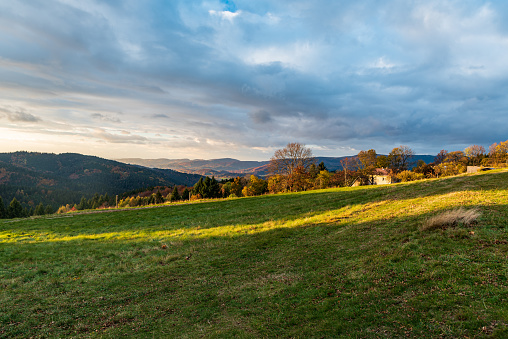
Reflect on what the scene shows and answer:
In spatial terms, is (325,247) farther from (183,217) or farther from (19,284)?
(183,217)

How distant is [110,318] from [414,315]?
898cm

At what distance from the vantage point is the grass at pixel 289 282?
564 centimetres

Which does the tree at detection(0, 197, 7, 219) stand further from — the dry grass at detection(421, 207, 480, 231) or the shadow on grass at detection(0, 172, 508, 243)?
the dry grass at detection(421, 207, 480, 231)

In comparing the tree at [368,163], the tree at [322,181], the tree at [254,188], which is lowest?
the tree at [254,188]

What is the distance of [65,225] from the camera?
26891 mm

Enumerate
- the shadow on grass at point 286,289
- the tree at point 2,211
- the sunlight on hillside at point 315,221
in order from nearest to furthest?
1. the shadow on grass at point 286,289
2. the sunlight on hillside at point 315,221
3. the tree at point 2,211

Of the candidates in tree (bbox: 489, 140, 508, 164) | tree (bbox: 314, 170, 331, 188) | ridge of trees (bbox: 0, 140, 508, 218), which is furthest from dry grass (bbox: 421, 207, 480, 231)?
tree (bbox: 489, 140, 508, 164)

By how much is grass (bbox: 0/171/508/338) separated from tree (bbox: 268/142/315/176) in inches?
1582

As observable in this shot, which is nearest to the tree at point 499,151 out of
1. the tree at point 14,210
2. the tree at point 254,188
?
the tree at point 254,188

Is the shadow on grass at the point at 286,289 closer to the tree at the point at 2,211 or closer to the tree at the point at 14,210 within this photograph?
the tree at the point at 2,211

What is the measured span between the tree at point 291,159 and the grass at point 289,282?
4017 centimetres

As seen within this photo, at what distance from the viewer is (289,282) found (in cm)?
890

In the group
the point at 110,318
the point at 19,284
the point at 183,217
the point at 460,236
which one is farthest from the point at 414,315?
the point at 183,217

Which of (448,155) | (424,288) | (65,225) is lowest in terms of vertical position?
(65,225)
